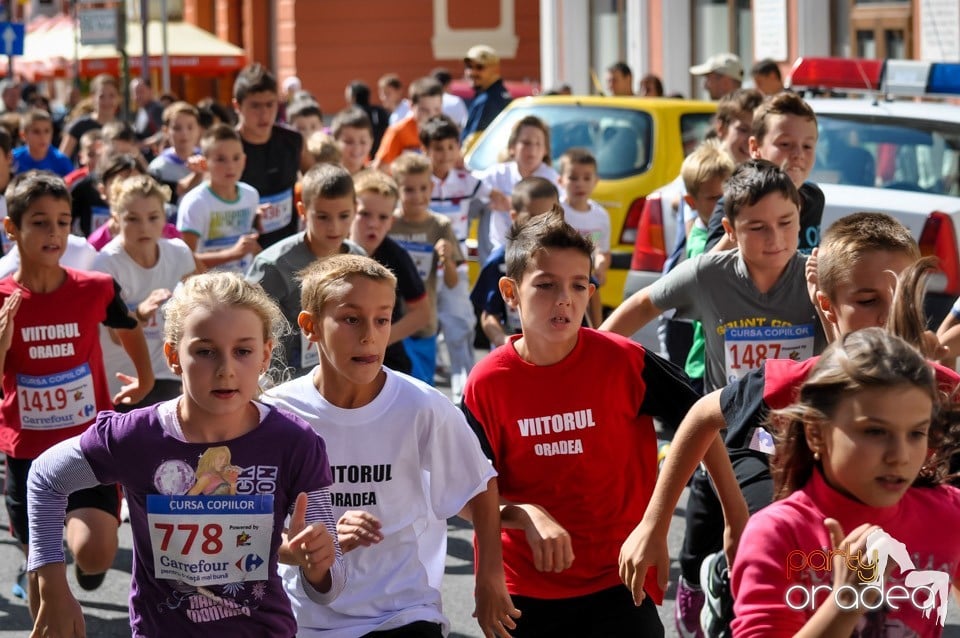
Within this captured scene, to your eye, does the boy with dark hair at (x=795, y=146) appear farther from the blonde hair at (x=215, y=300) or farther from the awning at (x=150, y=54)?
the awning at (x=150, y=54)

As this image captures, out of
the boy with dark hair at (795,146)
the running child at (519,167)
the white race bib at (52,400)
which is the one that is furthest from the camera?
the running child at (519,167)

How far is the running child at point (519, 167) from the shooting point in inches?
438

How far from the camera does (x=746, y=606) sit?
3.09 m

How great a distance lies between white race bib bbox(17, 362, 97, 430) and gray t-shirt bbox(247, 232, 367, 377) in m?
0.76

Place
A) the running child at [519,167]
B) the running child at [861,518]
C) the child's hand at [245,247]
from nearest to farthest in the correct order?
the running child at [861,518] < the child's hand at [245,247] < the running child at [519,167]

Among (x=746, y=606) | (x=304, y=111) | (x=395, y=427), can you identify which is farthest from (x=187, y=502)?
(x=304, y=111)

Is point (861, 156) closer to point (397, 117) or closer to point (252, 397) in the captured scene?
point (252, 397)

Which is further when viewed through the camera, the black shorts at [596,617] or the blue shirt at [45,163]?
the blue shirt at [45,163]

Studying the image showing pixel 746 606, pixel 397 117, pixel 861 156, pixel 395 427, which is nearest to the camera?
pixel 746 606

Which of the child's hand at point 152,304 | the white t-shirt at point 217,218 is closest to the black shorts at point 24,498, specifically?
the child's hand at point 152,304

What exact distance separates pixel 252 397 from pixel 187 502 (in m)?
0.32

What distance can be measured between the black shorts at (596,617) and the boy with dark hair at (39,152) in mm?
9666

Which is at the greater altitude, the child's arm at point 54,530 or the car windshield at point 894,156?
the car windshield at point 894,156

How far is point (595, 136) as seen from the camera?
1238cm
